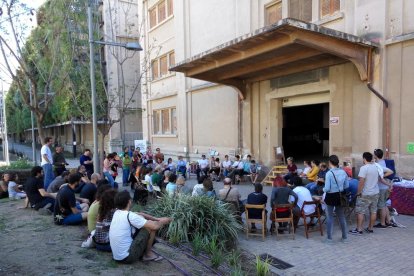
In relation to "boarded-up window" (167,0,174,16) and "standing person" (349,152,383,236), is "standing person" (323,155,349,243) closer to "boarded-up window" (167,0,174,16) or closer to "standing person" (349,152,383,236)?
"standing person" (349,152,383,236)

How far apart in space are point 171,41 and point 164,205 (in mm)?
14957

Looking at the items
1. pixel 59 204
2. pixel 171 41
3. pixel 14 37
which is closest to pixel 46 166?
pixel 59 204

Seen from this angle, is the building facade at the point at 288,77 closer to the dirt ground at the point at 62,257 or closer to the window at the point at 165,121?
the window at the point at 165,121

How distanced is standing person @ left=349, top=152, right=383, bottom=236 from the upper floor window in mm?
16363

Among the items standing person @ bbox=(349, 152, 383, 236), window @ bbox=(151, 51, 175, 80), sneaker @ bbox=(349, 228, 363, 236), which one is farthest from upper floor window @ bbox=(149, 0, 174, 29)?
sneaker @ bbox=(349, 228, 363, 236)

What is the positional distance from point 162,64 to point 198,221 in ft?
54.4

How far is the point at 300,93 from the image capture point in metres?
12.2

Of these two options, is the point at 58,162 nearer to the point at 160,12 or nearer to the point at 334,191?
the point at 334,191

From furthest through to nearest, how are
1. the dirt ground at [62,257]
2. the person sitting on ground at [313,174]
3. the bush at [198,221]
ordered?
the person sitting on ground at [313,174] < the bush at [198,221] < the dirt ground at [62,257]

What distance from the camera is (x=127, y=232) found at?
183 inches

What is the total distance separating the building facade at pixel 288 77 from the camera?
9.12 meters

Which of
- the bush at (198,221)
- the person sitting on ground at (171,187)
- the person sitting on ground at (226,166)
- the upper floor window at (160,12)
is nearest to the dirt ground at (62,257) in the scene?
the bush at (198,221)

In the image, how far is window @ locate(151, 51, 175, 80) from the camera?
2025cm

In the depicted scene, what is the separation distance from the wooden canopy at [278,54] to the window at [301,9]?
1.75m
